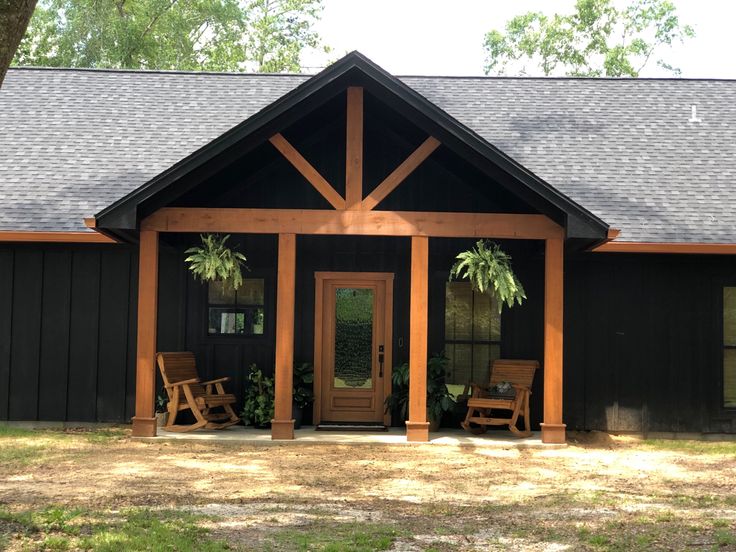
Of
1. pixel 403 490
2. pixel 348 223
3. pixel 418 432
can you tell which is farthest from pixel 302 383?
pixel 403 490

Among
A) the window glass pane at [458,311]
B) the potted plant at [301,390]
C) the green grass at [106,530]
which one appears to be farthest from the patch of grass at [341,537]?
the window glass pane at [458,311]

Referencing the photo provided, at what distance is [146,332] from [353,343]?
284 cm

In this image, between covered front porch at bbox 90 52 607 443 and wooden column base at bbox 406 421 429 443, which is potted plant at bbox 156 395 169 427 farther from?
wooden column base at bbox 406 421 429 443

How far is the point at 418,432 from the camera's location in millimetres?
10969

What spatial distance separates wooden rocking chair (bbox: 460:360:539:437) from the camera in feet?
37.9

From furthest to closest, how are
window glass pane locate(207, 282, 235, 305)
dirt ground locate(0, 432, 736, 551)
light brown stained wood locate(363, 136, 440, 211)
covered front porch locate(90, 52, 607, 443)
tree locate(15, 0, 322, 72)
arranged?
tree locate(15, 0, 322, 72) → window glass pane locate(207, 282, 235, 305) → light brown stained wood locate(363, 136, 440, 211) → covered front porch locate(90, 52, 607, 443) → dirt ground locate(0, 432, 736, 551)

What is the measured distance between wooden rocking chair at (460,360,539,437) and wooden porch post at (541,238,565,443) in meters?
0.59

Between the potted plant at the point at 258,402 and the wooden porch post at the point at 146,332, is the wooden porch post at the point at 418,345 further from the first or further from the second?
the wooden porch post at the point at 146,332

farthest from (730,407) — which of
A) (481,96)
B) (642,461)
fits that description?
(481,96)

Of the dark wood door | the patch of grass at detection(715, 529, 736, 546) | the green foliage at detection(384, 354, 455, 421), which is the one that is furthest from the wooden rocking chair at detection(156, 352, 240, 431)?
the patch of grass at detection(715, 529, 736, 546)

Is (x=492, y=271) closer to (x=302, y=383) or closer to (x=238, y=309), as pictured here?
(x=302, y=383)

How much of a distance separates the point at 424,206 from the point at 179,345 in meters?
3.56

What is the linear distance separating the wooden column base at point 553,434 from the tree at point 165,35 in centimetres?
2419

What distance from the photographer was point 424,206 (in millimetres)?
12688
